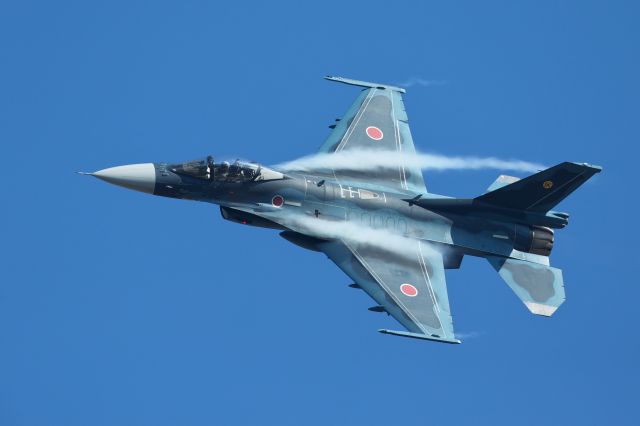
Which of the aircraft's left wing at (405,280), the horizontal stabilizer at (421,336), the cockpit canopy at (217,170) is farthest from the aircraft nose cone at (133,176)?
the horizontal stabilizer at (421,336)

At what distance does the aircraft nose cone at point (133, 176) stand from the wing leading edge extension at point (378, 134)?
520cm

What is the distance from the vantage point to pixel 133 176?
39906mm

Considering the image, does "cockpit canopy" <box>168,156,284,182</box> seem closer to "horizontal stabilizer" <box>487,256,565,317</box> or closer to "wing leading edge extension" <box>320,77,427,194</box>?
"wing leading edge extension" <box>320,77,427,194</box>

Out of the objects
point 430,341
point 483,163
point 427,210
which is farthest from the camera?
point 483,163

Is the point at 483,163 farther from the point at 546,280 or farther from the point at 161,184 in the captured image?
the point at 161,184

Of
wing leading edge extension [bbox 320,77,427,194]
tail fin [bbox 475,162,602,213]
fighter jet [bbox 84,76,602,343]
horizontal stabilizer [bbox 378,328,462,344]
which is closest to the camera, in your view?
horizontal stabilizer [bbox 378,328,462,344]

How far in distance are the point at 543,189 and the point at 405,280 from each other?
4.50m

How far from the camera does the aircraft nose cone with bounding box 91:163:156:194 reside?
39.8 m

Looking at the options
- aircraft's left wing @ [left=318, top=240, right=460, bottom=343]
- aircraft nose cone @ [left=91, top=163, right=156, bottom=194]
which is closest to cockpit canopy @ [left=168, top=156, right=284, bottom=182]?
aircraft nose cone @ [left=91, top=163, right=156, bottom=194]

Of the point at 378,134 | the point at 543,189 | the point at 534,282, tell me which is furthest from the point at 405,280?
the point at 378,134

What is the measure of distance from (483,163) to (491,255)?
3881 mm

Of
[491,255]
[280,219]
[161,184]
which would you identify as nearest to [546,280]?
[491,255]

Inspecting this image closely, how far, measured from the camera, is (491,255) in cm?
4209

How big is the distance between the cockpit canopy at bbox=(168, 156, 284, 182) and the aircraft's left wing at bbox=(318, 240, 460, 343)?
277cm
